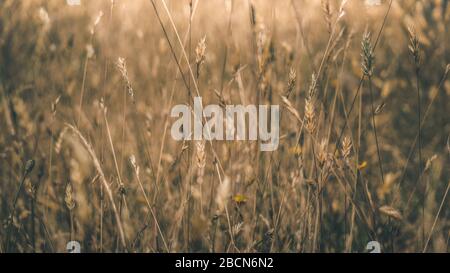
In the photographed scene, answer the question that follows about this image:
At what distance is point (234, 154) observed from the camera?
1312 millimetres

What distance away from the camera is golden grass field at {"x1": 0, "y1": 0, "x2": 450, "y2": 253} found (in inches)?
40.8

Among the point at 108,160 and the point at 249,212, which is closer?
the point at 249,212

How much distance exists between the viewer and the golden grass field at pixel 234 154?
104cm

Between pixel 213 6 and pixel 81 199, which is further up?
pixel 213 6

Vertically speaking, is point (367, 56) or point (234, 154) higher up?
point (367, 56)

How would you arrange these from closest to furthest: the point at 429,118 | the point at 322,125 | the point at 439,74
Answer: the point at 322,125 < the point at 429,118 < the point at 439,74

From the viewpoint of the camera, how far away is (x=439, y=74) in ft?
7.20

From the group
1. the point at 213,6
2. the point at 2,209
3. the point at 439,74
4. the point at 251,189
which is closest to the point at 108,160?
the point at 2,209

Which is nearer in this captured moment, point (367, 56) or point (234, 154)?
point (367, 56)
